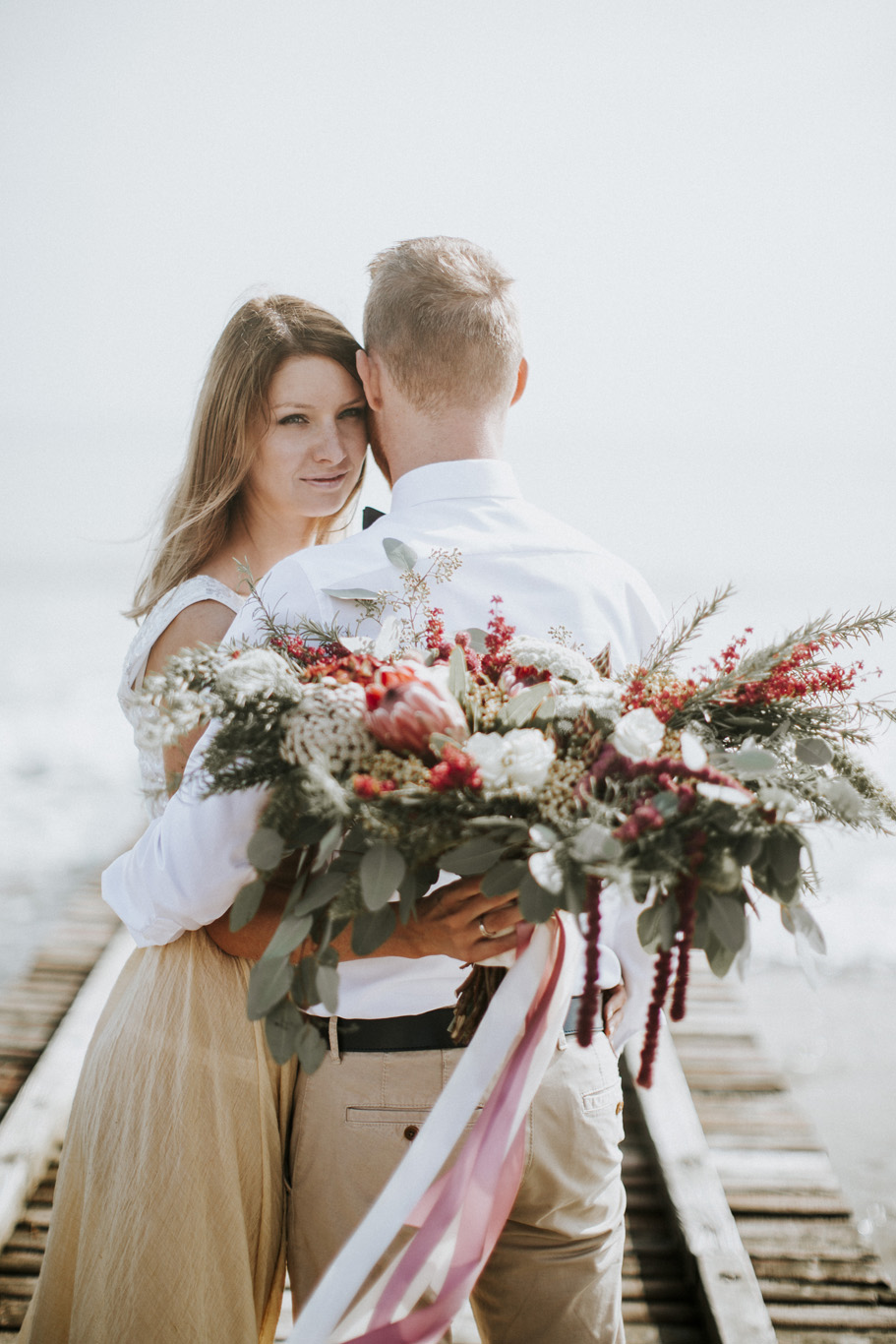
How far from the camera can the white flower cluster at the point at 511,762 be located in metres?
1.17

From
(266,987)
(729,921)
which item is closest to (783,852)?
(729,921)

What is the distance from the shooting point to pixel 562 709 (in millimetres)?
1319

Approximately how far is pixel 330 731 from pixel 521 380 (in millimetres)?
1202

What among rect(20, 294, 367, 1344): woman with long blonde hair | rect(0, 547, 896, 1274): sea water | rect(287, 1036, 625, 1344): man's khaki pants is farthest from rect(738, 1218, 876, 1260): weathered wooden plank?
rect(20, 294, 367, 1344): woman with long blonde hair

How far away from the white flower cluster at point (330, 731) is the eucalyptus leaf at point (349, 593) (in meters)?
0.38

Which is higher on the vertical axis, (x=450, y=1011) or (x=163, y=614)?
(x=163, y=614)

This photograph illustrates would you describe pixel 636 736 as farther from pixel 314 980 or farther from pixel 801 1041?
pixel 801 1041

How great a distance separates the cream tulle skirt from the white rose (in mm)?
956

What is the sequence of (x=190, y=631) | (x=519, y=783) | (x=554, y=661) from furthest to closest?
(x=190, y=631) → (x=554, y=661) → (x=519, y=783)

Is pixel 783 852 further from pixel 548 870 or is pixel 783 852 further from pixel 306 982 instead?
pixel 306 982

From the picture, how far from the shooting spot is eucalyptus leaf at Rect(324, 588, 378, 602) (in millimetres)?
1621

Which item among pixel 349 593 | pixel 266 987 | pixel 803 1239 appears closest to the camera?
pixel 266 987

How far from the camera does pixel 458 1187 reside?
1.41 meters

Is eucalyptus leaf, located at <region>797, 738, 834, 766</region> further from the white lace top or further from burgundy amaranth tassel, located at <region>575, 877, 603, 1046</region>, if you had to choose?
the white lace top
